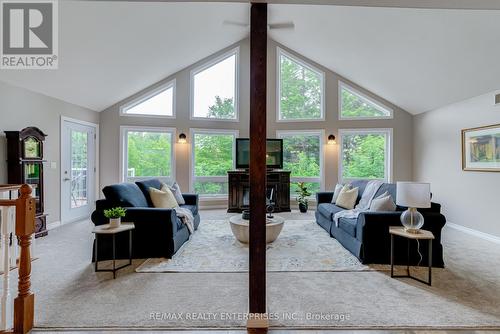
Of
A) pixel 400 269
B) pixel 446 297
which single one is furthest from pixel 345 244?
pixel 446 297

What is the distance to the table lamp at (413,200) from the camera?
2.70 meters

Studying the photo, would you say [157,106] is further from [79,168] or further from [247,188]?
[247,188]

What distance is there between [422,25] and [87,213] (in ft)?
23.4

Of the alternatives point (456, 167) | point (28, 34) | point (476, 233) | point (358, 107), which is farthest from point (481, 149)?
point (28, 34)

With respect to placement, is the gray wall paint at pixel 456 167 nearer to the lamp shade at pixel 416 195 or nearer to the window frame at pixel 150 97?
the lamp shade at pixel 416 195

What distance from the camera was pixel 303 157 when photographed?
6941mm

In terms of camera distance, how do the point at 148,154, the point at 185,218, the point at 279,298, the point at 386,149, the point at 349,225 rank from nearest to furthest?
the point at 279,298, the point at 349,225, the point at 185,218, the point at 148,154, the point at 386,149

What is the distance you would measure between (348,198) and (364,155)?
9.05 feet

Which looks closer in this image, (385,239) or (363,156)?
(385,239)

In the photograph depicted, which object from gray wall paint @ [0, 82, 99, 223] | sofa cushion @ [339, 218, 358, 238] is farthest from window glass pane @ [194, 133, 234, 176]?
sofa cushion @ [339, 218, 358, 238]

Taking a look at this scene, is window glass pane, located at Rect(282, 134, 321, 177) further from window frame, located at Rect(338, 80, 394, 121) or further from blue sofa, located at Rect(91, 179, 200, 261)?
blue sofa, located at Rect(91, 179, 200, 261)

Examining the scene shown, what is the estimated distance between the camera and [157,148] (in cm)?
655

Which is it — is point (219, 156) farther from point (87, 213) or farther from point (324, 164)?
point (87, 213)

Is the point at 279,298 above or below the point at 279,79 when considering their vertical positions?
below
